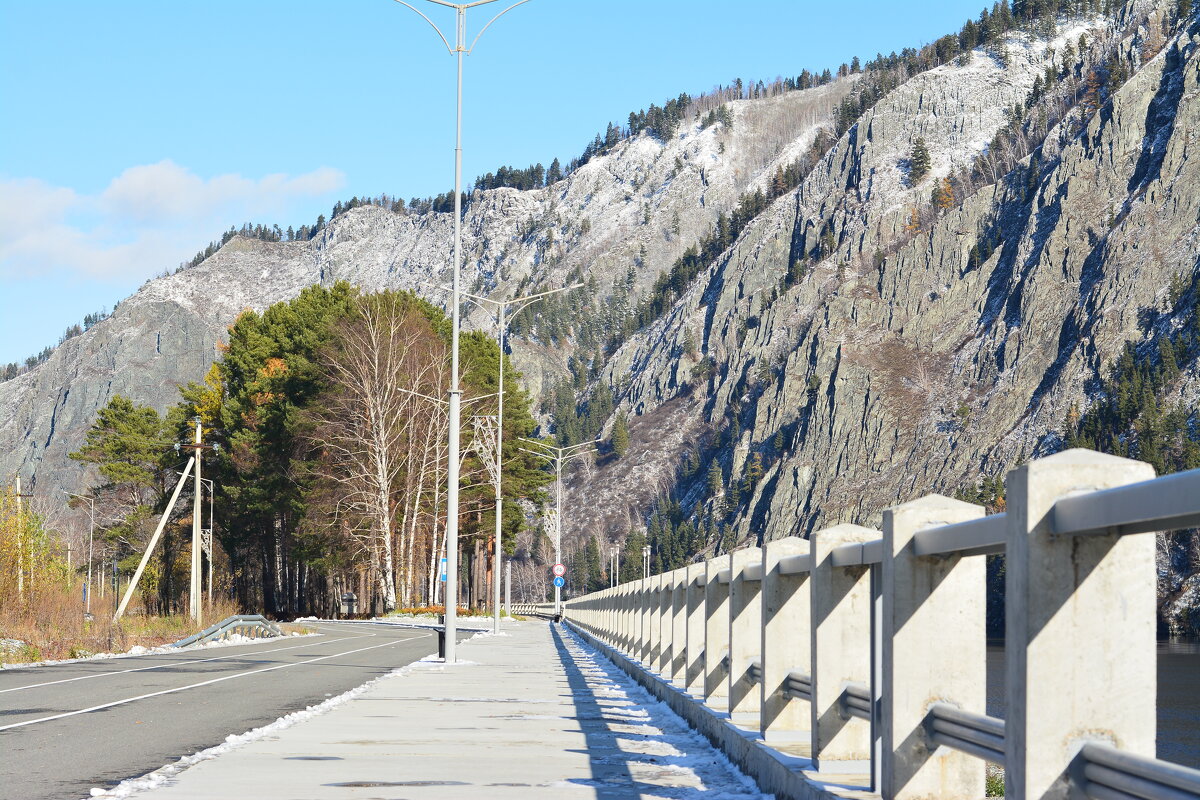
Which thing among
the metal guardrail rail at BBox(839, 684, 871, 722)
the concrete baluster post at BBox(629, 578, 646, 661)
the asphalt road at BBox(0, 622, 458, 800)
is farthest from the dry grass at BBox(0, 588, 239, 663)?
the metal guardrail rail at BBox(839, 684, 871, 722)

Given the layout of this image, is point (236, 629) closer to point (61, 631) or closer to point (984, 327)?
point (61, 631)

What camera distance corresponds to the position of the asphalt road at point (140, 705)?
33.8 feet

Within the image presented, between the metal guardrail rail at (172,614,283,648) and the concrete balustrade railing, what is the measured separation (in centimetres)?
2879

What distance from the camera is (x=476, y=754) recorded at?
10.6m

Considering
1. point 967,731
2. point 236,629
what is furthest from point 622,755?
point 236,629

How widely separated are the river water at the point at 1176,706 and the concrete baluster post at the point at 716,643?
11075 mm

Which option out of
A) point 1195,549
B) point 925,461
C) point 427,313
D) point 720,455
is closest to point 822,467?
point 925,461

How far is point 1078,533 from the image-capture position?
4.24 metres

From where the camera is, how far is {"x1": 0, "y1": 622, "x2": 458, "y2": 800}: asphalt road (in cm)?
1030

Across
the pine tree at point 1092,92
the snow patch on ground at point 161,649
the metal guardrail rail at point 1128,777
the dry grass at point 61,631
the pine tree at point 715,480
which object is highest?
the pine tree at point 1092,92

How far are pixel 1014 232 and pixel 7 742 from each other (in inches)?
6747

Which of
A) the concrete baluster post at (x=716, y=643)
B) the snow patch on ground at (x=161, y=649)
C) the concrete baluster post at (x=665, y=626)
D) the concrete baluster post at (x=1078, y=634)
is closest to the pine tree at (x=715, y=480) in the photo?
the snow patch on ground at (x=161, y=649)

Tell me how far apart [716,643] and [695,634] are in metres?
1.61

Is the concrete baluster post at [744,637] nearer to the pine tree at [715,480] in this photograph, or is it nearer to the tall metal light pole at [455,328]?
the tall metal light pole at [455,328]
